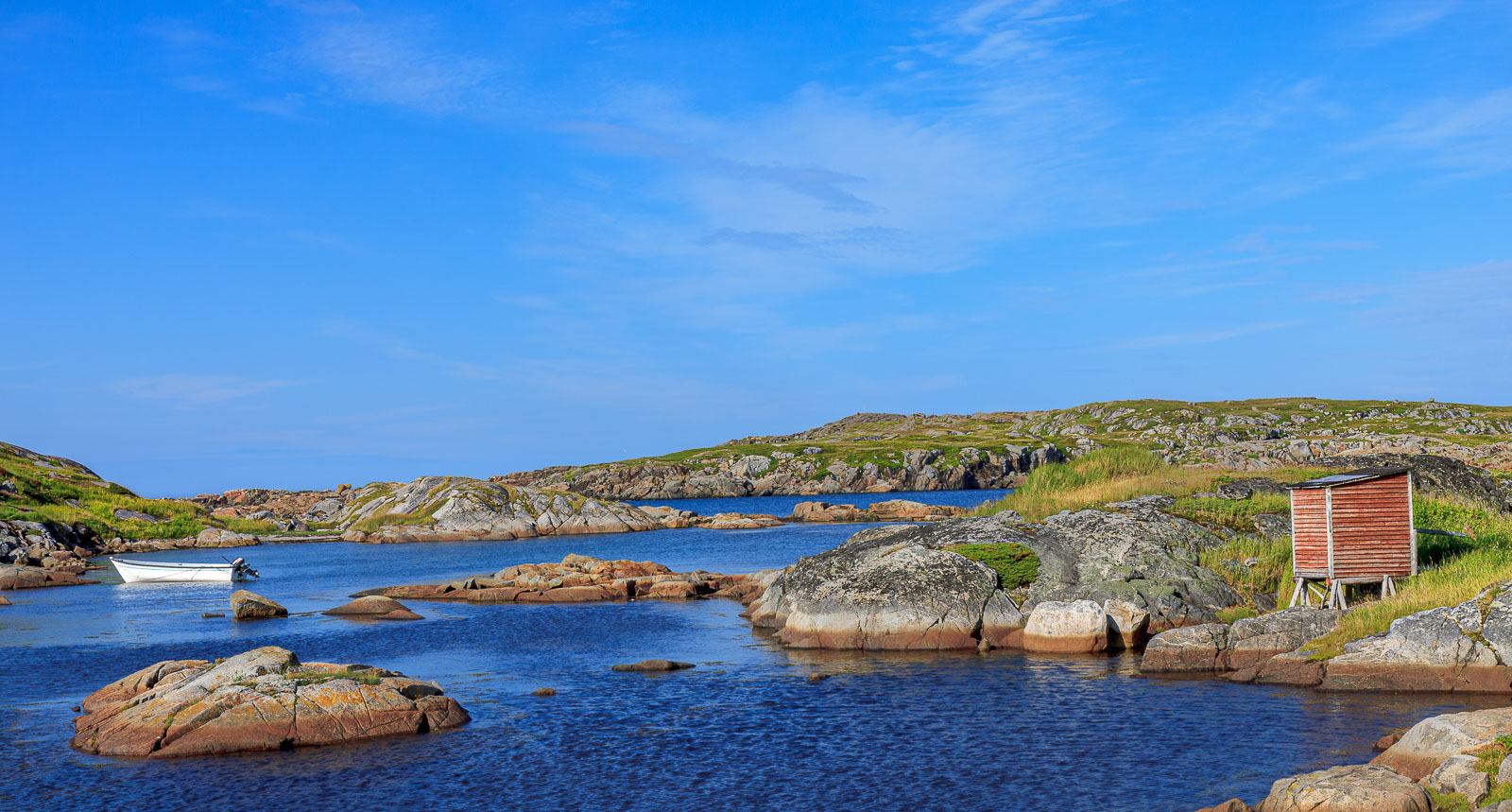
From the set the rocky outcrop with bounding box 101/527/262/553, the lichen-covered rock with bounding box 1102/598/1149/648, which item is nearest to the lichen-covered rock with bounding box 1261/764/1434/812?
the lichen-covered rock with bounding box 1102/598/1149/648

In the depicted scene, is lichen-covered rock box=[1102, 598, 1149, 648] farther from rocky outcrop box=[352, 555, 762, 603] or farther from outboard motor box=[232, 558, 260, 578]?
outboard motor box=[232, 558, 260, 578]

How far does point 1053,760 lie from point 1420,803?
26.3 ft

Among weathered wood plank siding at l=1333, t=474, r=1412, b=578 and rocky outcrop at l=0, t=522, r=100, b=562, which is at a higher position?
weathered wood plank siding at l=1333, t=474, r=1412, b=578

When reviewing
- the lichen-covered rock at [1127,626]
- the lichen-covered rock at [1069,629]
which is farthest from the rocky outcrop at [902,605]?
the lichen-covered rock at [1127,626]

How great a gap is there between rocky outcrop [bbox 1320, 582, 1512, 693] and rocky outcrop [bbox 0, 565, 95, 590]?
79600 mm

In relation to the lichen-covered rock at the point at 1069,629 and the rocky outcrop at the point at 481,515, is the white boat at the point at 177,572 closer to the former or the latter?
the rocky outcrop at the point at 481,515

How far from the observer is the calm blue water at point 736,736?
21453mm

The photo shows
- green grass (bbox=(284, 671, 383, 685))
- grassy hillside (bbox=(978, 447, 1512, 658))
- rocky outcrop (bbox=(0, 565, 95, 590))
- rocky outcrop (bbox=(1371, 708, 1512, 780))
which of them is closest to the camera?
rocky outcrop (bbox=(1371, 708, 1512, 780))

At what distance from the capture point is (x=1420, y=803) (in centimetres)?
1603

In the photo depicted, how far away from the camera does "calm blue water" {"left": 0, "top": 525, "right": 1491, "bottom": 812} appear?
21453 mm

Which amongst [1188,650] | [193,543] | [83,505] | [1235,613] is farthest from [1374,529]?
[83,505]

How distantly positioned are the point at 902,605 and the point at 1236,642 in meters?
12.2

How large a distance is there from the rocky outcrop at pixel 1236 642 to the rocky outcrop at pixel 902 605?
6769 mm

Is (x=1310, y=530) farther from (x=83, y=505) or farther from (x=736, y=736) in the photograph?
(x=83, y=505)
